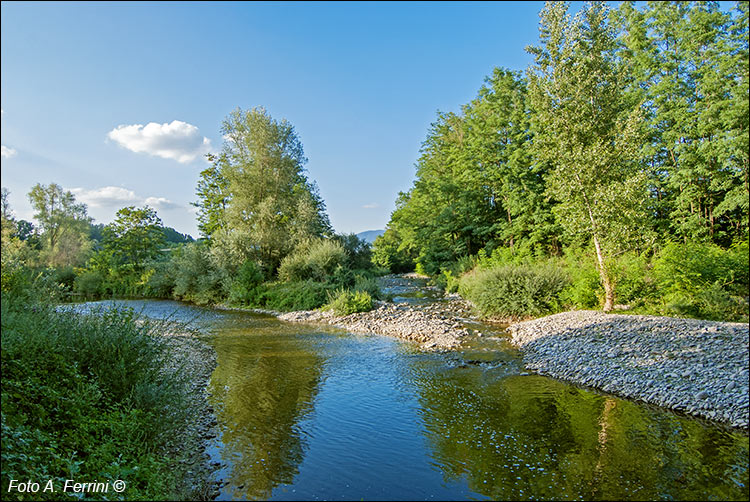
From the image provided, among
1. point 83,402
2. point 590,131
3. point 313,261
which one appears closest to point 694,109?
point 590,131

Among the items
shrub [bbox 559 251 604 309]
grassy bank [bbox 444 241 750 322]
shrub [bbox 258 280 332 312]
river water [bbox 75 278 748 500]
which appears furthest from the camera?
shrub [bbox 258 280 332 312]

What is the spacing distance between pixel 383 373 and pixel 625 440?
513 cm

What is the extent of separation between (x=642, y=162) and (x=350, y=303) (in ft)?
43.9

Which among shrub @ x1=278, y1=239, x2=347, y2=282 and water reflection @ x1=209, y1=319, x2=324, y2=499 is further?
shrub @ x1=278, y1=239, x2=347, y2=282

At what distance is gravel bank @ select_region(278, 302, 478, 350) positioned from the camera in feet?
41.6

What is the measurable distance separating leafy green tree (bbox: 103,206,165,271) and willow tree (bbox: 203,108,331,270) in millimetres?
11340

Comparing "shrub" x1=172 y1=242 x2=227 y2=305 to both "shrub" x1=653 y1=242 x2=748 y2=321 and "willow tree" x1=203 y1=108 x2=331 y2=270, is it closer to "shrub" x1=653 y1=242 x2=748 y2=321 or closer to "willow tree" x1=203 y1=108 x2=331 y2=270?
"willow tree" x1=203 y1=108 x2=331 y2=270

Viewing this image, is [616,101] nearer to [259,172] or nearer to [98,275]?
[259,172]

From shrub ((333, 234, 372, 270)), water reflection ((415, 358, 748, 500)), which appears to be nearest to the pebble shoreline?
water reflection ((415, 358, 748, 500))

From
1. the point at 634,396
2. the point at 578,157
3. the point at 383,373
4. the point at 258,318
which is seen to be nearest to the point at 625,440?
the point at 634,396

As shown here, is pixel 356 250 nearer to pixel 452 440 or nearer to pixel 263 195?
pixel 263 195

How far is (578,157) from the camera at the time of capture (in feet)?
41.5

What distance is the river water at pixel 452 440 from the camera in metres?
4.44

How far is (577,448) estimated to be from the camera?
5285mm
